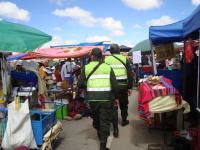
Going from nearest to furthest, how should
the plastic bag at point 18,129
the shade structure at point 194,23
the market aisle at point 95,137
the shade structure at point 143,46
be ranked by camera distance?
the shade structure at point 194,23 < the plastic bag at point 18,129 < the market aisle at point 95,137 < the shade structure at point 143,46

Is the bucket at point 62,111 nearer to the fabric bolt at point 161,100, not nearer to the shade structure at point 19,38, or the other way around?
the shade structure at point 19,38

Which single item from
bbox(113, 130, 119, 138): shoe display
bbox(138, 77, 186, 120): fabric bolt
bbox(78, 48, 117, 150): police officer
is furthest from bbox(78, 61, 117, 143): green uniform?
bbox(113, 130, 119, 138): shoe display

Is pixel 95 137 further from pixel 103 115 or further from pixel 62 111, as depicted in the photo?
pixel 62 111

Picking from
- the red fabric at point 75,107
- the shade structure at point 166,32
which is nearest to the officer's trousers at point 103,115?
the shade structure at point 166,32

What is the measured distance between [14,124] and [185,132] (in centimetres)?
337

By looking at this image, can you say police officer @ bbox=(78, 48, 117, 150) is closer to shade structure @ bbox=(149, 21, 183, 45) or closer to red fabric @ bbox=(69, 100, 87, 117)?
shade structure @ bbox=(149, 21, 183, 45)

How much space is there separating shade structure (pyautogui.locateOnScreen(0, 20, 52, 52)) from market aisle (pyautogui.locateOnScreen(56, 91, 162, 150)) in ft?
8.01

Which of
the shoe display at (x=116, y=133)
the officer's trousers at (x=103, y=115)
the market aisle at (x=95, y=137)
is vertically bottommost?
the market aisle at (x=95, y=137)

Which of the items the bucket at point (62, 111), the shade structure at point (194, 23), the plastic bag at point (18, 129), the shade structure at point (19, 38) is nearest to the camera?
the shade structure at point (19, 38)

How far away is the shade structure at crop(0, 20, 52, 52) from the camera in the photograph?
17.6ft

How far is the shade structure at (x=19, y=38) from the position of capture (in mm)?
5363

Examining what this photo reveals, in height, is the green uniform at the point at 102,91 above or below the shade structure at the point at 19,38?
below

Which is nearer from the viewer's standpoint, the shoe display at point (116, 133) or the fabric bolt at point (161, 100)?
the fabric bolt at point (161, 100)

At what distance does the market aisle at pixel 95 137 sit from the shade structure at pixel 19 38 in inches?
96.2
